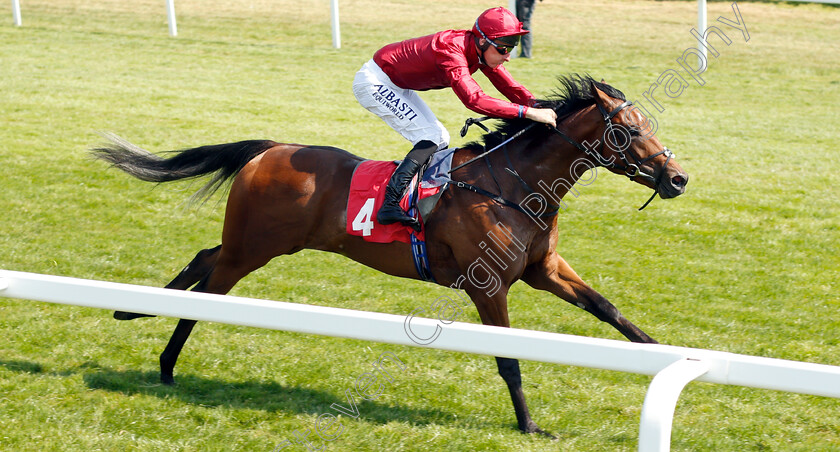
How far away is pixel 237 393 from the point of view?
430cm

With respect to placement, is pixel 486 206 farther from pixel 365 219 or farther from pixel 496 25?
pixel 496 25

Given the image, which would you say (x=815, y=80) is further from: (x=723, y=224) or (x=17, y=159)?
(x=17, y=159)

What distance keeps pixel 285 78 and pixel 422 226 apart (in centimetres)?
889

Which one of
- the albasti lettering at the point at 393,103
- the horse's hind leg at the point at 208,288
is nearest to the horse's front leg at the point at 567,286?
A: the albasti lettering at the point at 393,103

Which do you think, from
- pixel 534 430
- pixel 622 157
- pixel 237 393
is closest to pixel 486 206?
pixel 622 157

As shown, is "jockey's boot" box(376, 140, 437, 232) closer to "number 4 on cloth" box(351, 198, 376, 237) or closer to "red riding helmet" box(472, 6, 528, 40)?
"number 4 on cloth" box(351, 198, 376, 237)

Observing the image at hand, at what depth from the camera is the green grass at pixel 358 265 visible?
13.1ft

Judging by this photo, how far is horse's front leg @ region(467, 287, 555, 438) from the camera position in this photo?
394cm

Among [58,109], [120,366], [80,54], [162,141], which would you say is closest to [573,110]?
[120,366]

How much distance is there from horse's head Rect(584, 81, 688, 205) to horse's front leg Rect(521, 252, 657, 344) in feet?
1.88

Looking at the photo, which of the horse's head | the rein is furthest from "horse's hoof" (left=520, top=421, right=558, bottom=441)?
the horse's head

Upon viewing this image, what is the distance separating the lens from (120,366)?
4559 mm

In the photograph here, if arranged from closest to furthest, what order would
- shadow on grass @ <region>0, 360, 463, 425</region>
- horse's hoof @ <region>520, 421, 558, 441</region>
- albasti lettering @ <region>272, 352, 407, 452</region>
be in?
albasti lettering @ <region>272, 352, 407, 452</region> < horse's hoof @ <region>520, 421, 558, 441</region> < shadow on grass @ <region>0, 360, 463, 425</region>

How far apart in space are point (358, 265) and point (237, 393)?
228cm
